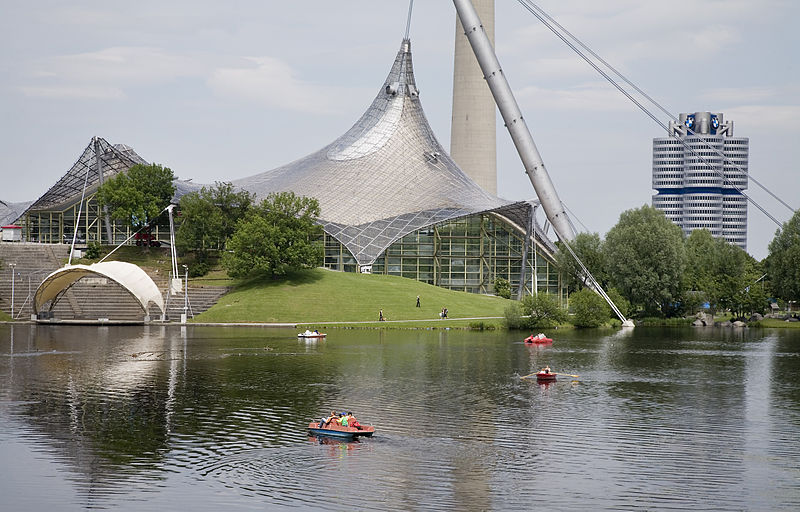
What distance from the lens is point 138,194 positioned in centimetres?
11194

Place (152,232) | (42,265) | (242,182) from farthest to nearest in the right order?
1. (242,182)
2. (152,232)
3. (42,265)

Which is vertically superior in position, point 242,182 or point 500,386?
point 242,182

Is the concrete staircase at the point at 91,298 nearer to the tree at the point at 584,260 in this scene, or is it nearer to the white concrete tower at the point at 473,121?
the tree at the point at 584,260

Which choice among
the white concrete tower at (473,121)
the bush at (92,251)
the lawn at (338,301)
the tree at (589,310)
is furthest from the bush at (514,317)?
the white concrete tower at (473,121)

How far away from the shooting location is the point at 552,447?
32.7m

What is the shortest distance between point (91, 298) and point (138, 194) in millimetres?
20434

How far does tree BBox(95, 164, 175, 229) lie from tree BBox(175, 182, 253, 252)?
3.71 m

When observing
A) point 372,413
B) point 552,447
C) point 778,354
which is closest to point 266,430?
point 372,413

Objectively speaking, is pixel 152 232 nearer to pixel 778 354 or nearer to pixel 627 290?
pixel 627 290

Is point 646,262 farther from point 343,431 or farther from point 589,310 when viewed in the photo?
point 343,431

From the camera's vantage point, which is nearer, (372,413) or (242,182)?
(372,413)

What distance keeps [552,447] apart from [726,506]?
784 cm

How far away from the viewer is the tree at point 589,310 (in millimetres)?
89875

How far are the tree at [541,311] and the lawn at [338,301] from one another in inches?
272
